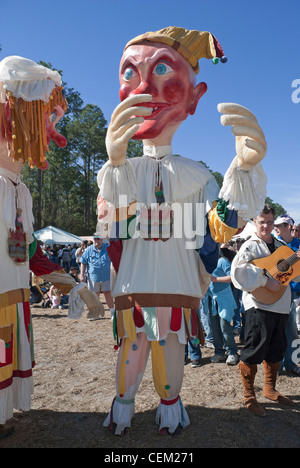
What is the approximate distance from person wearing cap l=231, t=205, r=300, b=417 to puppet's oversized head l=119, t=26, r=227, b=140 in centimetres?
130

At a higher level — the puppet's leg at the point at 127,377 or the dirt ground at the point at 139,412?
the puppet's leg at the point at 127,377

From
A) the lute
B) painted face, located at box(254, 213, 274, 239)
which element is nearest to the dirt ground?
the lute

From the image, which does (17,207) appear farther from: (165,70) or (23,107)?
(165,70)

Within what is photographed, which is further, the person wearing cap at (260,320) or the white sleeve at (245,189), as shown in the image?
the person wearing cap at (260,320)

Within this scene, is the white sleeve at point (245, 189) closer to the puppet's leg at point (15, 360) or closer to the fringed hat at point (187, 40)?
the fringed hat at point (187, 40)

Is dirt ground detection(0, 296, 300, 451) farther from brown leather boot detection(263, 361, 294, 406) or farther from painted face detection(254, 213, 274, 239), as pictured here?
painted face detection(254, 213, 274, 239)

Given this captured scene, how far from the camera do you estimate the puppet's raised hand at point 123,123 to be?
2.13m

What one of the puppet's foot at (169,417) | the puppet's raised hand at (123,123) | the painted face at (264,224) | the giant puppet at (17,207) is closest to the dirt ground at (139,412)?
the puppet's foot at (169,417)

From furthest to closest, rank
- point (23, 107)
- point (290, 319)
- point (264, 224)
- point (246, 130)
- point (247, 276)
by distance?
point (290, 319) < point (264, 224) < point (247, 276) < point (23, 107) < point (246, 130)

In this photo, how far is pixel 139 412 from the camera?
2877 mm

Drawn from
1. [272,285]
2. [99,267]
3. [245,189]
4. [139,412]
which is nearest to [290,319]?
[272,285]

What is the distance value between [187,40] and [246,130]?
3.28 feet

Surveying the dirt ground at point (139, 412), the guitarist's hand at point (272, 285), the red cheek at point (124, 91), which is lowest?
the dirt ground at point (139, 412)

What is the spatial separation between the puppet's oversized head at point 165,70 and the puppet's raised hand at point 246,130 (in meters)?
0.58
